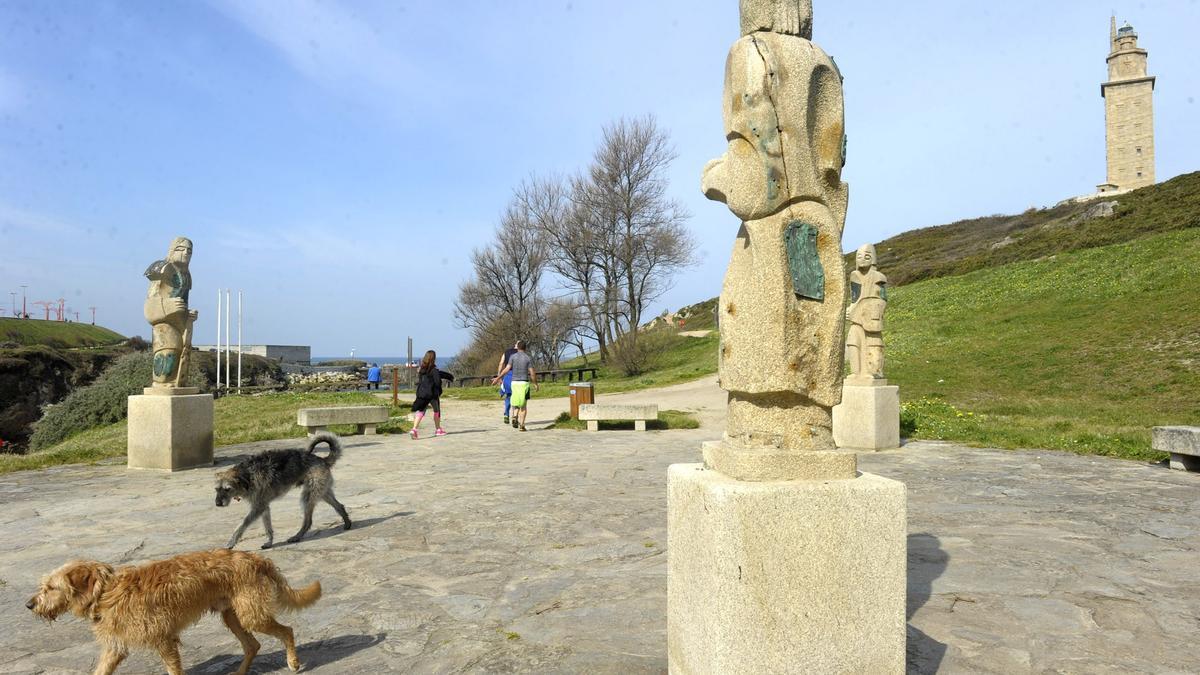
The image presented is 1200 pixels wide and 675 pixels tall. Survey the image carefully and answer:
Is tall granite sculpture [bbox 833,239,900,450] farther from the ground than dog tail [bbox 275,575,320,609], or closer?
farther from the ground

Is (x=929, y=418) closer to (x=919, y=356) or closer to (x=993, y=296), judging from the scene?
(x=919, y=356)

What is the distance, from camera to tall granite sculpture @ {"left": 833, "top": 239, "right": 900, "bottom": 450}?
1040 cm

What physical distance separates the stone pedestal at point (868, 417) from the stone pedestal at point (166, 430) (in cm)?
901

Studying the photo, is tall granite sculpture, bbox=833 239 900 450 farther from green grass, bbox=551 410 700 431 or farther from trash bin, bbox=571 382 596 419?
trash bin, bbox=571 382 596 419

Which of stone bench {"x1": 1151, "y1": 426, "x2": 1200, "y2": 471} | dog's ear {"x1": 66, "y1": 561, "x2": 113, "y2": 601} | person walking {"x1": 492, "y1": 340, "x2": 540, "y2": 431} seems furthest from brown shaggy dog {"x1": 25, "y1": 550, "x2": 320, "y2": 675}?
person walking {"x1": 492, "y1": 340, "x2": 540, "y2": 431}

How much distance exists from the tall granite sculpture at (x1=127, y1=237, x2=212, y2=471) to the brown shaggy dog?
716 centimetres

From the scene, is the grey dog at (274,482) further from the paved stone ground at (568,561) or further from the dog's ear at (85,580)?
the dog's ear at (85,580)

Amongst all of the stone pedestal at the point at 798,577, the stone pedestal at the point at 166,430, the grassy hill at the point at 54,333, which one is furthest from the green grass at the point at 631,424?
the grassy hill at the point at 54,333

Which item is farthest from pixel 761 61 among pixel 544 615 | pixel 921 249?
pixel 921 249

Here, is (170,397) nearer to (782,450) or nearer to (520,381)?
(520,381)

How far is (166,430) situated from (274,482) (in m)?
4.93

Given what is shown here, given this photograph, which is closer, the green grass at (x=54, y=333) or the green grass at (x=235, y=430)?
the green grass at (x=235, y=430)

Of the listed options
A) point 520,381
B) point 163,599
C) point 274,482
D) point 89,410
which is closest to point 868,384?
point 520,381

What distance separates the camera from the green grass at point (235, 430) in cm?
1112
